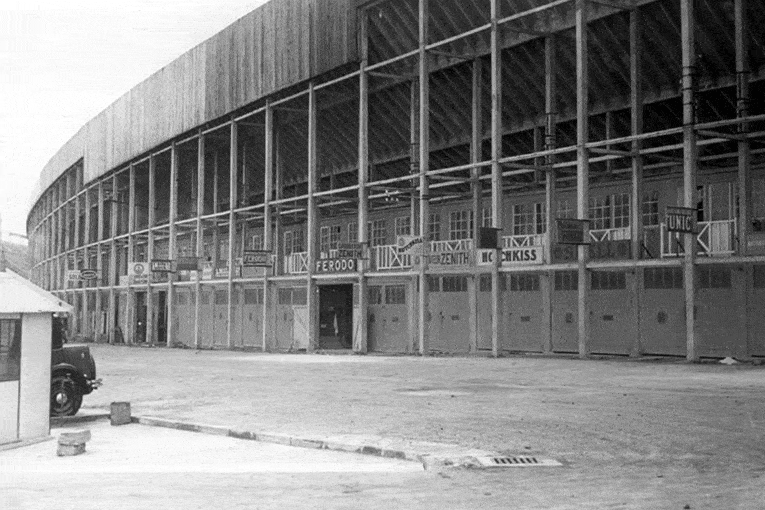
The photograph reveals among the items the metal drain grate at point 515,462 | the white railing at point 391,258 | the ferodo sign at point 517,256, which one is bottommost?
the metal drain grate at point 515,462

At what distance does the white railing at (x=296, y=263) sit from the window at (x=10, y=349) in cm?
3252

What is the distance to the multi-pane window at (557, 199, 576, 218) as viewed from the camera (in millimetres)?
38031

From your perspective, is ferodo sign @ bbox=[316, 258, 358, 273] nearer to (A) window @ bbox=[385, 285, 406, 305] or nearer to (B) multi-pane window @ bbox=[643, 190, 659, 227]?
(A) window @ bbox=[385, 285, 406, 305]

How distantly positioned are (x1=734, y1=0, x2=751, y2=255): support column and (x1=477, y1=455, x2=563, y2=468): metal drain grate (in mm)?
19044

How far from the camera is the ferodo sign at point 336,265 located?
133 feet

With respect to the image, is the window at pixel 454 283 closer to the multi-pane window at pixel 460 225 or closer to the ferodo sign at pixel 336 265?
the multi-pane window at pixel 460 225

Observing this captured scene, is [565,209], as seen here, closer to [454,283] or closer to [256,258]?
[454,283]

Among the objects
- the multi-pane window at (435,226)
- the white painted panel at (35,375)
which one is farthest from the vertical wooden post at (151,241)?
the white painted panel at (35,375)

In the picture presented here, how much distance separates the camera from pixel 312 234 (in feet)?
140

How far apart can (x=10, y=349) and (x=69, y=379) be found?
4.31 metres

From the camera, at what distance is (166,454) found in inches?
494

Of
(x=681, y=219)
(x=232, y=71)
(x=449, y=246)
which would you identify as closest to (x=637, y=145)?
(x=681, y=219)

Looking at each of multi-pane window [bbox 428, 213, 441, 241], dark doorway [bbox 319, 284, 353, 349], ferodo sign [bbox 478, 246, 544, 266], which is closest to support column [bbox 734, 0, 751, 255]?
ferodo sign [bbox 478, 246, 544, 266]

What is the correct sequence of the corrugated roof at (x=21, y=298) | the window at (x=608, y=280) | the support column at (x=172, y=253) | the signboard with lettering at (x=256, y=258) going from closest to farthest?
1. the corrugated roof at (x=21, y=298)
2. the window at (x=608, y=280)
3. the signboard with lettering at (x=256, y=258)
4. the support column at (x=172, y=253)
